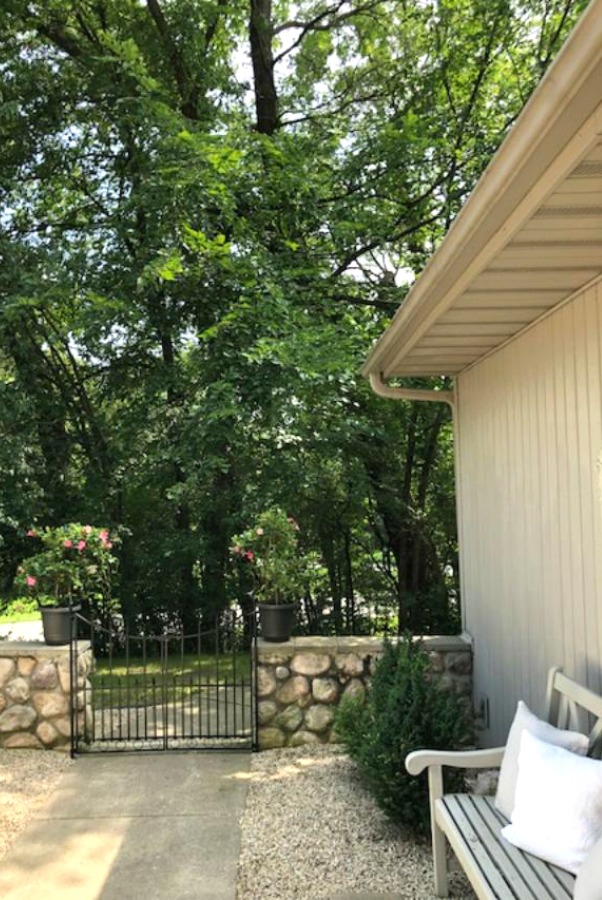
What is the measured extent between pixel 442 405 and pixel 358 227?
8.46 ft

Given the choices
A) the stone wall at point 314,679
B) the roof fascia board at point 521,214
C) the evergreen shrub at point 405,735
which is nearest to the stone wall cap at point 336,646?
the stone wall at point 314,679

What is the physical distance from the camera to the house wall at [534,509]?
2.92 metres

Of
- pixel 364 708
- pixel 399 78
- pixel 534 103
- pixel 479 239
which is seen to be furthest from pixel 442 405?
pixel 534 103

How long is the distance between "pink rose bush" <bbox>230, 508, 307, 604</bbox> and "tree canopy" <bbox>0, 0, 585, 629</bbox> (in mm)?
1469

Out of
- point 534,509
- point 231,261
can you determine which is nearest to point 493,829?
point 534,509

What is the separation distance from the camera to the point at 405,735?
315cm

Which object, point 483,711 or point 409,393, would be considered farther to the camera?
point 409,393

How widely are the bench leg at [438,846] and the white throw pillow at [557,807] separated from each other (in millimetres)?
390

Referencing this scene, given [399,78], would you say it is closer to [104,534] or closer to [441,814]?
[104,534]

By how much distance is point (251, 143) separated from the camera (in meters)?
6.90

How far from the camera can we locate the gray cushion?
5.52 ft

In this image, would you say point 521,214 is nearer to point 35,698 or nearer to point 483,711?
point 483,711

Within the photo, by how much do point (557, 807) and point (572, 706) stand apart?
2.00 feet

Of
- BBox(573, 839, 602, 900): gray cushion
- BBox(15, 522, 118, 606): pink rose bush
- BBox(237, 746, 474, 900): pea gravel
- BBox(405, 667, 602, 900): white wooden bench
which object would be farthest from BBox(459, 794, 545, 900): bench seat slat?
BBox(15, 522, 118, 606): pink rose bush
